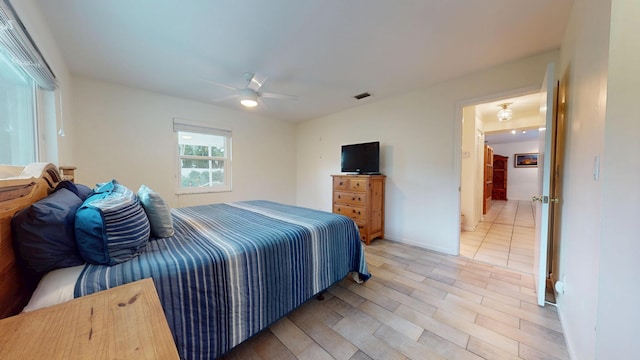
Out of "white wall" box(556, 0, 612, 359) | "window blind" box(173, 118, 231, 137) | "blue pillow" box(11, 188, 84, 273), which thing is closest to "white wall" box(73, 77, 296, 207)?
"window blind" box(173, 118, 231, 137)

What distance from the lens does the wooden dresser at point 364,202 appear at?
338cm

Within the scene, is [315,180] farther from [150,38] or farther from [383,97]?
[150,38]

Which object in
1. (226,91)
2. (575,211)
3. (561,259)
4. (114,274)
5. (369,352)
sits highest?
(226,91)

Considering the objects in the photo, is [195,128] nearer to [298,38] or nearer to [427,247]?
[298,38]

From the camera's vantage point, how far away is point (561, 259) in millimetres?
1776

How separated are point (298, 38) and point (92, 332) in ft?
7.43

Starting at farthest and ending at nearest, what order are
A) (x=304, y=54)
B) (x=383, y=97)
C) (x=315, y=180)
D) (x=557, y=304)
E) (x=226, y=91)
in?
1. (x=315, y=180)
2. (x=383, y=97)
3. (x=226, y=91)
4. (x=304, y=54)
5. (x=557, y=304)

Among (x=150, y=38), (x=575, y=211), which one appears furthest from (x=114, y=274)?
(x=575, y=211)

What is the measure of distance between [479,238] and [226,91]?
4.68m

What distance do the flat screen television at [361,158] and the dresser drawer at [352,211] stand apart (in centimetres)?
66

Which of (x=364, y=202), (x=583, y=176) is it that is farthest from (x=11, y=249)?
(x=364, y=202)

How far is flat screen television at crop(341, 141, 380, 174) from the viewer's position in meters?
3.60

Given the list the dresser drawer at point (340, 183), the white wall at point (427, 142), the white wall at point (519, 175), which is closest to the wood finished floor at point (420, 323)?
the white wall at point (427, 142)

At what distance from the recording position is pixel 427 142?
3.18 meters
